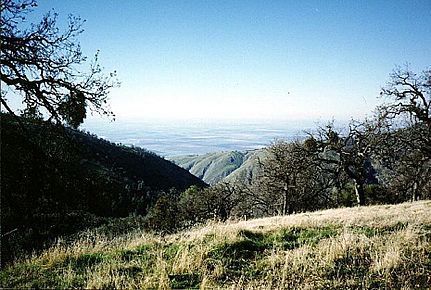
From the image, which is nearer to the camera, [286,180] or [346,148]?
[346,148]

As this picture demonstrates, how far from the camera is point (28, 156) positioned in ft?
28.8

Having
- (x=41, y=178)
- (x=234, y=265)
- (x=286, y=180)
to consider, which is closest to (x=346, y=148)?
(x=286, y=180)

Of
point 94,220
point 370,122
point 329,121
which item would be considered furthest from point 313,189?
point 94,220

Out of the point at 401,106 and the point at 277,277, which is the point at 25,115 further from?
the point at 401,106

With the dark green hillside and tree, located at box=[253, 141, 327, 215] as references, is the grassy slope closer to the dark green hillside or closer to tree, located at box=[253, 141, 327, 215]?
the dark green hillside

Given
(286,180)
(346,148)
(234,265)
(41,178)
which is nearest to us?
(234,265)

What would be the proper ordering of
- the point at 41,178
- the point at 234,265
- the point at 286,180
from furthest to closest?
the point at 286,180, the point at 41,178, the point at 234,265

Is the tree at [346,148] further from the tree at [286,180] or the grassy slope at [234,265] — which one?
the grassy slope at [234,265]

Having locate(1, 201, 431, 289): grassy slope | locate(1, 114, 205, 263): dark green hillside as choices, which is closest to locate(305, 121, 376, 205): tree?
locate(1, 201, 431, 289): grassy slope

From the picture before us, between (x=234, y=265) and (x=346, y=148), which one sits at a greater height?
(x=346, y=148)

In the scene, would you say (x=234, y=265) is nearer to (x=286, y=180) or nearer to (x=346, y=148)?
(x=346, y=148)

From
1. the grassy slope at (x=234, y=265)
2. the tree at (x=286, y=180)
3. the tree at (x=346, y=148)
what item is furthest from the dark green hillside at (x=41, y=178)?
the tree at (x=286, y=180)

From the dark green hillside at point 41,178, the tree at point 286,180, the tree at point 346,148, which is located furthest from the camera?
the tree at point 286,180

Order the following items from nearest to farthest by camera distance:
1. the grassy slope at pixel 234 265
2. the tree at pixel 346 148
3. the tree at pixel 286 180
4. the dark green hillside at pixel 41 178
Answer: the grassy slope at pixel 234 265 → the dark green hillside at pixel 41 178 → the tree at pixel 346 148 → the tree at pixel 286 180
